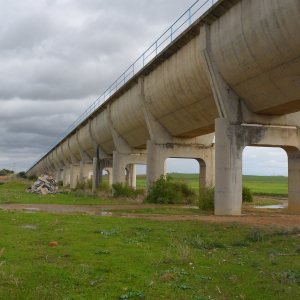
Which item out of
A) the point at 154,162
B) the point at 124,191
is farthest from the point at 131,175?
the point at 154,162

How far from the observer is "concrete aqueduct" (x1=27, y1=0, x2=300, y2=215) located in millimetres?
12758

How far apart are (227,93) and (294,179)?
20.0ft

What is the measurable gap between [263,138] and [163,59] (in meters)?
8.23

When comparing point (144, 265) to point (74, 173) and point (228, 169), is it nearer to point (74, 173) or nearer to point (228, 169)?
point (228, 169)

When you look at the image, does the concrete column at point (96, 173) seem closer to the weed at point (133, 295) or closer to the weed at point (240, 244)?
the weed at point (240, 244)

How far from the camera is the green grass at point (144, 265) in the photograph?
5.10 meters

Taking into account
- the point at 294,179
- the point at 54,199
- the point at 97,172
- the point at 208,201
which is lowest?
the point at 54,199

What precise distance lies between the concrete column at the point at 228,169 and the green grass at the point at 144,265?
546 centimetres

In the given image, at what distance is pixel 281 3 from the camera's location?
1155 centimetres

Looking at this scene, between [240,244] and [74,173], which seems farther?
[74,173]

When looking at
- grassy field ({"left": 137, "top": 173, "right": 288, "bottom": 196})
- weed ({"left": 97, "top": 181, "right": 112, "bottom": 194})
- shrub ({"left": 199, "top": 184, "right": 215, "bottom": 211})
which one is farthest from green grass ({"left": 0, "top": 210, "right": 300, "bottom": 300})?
weed ({"left": 97, "top": 181, "right": 112, "bottom": 194})

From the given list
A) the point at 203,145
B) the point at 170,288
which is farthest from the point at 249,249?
the point at 203,145

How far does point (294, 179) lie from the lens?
17.8 m

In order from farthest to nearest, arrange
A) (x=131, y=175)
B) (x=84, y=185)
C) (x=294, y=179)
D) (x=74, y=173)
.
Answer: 1. (x=74, y=173)
2. (x=84, y=185)
3. (x=131, y=175)
4. (x=294, y=179)
